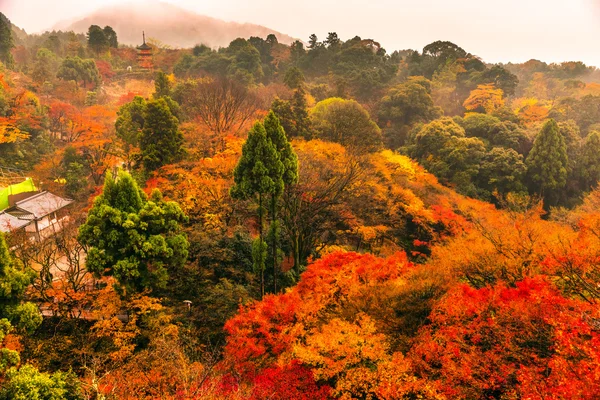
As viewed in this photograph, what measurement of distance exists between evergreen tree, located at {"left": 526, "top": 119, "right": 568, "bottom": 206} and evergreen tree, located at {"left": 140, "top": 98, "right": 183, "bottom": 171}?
28467mm

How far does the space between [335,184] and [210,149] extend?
9653 mm

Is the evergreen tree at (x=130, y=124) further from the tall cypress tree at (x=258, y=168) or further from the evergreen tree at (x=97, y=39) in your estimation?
the evergreen tree at (x=97, y=39)

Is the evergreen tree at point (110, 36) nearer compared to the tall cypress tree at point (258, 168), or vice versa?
the tall cypress tree at point (258, 168)

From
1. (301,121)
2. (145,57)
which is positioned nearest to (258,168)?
(301,121)

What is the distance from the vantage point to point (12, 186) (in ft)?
84.7

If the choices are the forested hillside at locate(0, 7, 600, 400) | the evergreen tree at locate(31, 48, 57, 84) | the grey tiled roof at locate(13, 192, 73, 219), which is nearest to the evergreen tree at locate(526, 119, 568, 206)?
the forested hillside at locate(0, 7, 600, 400)

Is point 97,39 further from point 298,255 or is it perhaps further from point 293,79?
point 298,255

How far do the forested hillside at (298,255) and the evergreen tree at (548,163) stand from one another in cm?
16

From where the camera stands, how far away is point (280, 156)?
16641 millimetres

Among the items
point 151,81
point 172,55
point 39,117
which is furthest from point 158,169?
point 172,55

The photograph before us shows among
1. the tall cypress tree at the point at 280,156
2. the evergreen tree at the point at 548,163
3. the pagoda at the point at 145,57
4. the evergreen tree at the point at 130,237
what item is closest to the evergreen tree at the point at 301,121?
the tall cypress tree at the point at 280,156

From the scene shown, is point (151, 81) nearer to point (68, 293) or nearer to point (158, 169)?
point (158, 169)

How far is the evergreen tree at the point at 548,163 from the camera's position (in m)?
29.4

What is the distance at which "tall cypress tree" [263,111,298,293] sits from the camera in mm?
16547
